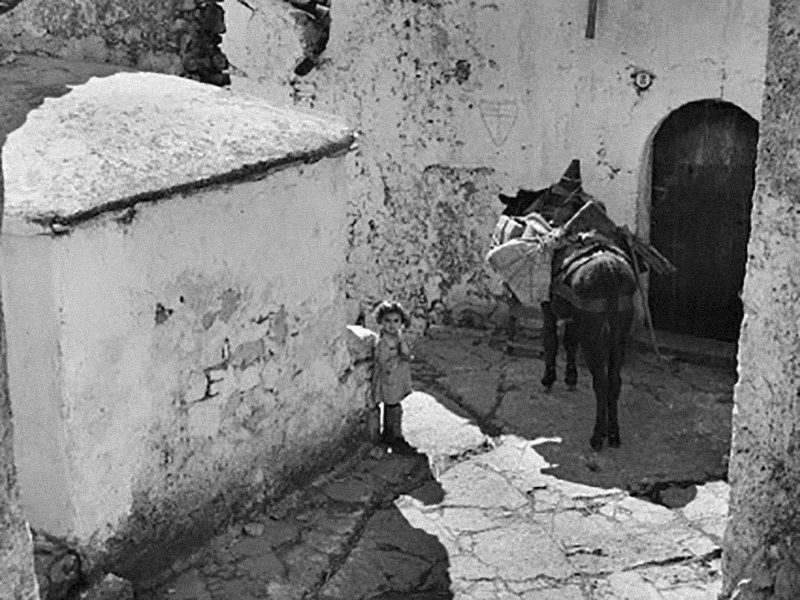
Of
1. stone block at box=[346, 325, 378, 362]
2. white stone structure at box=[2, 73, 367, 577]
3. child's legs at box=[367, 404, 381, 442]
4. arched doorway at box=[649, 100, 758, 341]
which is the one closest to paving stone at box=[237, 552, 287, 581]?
white stone structure at box=[2, 73, 367, 577]

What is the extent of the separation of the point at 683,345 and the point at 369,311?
260cm

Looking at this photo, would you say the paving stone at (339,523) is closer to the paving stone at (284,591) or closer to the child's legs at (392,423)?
the paving stone at (284,591)

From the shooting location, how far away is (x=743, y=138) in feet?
29.9

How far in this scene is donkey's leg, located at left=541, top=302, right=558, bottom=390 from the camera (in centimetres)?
859

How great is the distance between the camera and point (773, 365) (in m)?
4.62

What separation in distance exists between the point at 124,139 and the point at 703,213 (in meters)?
4.89

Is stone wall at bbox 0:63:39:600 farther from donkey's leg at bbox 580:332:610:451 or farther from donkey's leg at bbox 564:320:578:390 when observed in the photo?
Answer: donkey's leg at bbox 564:320:578:390

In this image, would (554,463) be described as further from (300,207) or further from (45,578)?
(45,578)

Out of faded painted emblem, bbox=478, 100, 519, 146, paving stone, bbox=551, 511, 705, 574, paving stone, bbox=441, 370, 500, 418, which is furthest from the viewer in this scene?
faded painted emblem, bbox=478, 100, 519, 146

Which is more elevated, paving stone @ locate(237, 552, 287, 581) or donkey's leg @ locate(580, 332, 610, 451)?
donkey's leg @ locate(580, 332, 610, 451)

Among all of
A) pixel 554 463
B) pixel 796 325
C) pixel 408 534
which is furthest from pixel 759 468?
pixel 554 463

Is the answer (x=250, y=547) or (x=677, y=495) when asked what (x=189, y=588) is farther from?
(x=677, y=495)

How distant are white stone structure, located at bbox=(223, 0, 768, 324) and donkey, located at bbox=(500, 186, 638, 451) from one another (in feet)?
4.96

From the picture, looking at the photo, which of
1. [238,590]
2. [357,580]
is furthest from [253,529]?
[357,580]
